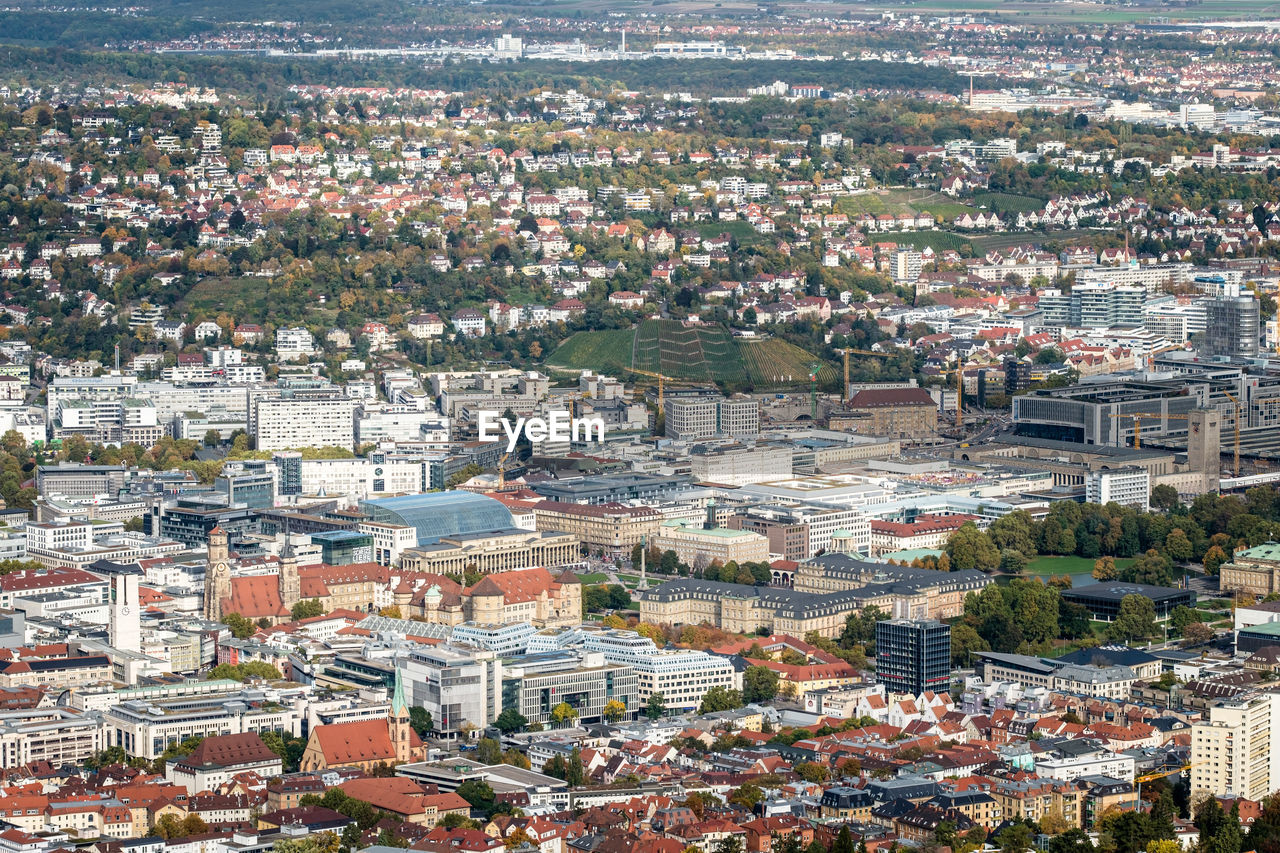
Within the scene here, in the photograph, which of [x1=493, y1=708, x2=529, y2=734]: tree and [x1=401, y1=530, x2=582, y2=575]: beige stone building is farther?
[x1=401, y1=530, x2=582, y2=575]: beige stone building

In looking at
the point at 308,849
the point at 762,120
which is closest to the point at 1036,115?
the point at 762,120

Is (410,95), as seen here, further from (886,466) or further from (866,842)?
(866,842)

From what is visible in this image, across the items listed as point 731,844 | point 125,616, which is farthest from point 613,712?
point 731,844

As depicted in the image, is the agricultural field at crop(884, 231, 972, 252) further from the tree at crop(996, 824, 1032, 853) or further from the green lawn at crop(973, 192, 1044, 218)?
the tree at crop(996, 824, 1032, 853)

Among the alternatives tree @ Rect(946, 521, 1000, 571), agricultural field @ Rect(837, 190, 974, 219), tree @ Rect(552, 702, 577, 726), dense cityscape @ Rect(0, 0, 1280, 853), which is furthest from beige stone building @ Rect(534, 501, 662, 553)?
agricultural field @ Rect(837, 190, 974, 219)

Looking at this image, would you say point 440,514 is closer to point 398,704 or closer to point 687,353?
point 398,704
